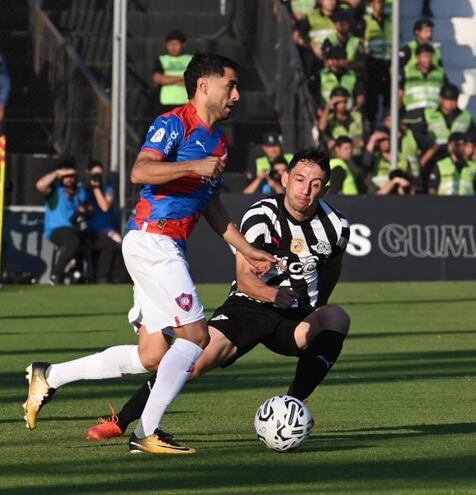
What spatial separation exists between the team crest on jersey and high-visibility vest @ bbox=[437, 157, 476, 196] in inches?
596

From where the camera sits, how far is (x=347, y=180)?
23359 millimetres

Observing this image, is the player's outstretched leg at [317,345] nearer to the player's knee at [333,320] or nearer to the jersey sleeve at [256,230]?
the player's knee at [333,320]

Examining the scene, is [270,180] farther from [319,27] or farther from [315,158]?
[315,158]

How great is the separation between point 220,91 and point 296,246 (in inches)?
52.0

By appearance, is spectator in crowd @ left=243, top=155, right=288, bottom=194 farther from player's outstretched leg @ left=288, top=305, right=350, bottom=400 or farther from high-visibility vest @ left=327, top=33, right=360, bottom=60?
player's outstretched leg @ left=288, top=305, right=350, bottom=400

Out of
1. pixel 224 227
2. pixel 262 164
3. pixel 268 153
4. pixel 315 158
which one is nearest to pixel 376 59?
pixel 268 153

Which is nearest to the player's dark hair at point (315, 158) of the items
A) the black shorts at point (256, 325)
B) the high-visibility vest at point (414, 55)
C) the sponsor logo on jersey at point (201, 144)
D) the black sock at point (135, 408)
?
the black shorts at point (256, 325)

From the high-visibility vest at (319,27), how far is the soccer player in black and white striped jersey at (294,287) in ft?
52.8

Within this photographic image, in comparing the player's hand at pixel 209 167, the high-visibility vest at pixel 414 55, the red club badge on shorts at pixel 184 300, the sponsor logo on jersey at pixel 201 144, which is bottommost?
the red club badge on shorts at pixel 184 300

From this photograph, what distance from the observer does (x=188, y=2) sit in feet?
83.4

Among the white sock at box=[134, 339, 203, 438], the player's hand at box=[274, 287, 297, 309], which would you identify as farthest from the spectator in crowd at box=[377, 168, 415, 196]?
the white sock at box=[134, 339, 203, 438]

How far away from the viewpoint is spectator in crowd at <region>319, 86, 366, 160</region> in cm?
2386

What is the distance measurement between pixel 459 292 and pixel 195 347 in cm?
1370

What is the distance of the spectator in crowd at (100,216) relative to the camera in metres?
22.3
